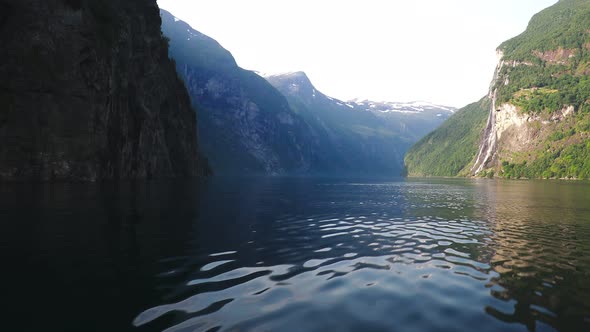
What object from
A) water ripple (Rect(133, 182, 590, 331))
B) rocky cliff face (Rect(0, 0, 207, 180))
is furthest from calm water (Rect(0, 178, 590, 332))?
rocky cliff face (Rect(0, 0, 207, 180))

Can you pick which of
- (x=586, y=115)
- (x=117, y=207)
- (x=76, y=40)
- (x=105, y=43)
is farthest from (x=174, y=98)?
(x=586, y=115)

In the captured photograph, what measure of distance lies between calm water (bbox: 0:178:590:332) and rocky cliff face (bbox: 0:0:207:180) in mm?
36663

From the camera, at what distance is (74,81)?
194 feet

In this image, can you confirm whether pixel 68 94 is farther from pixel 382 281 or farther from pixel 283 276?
A: pixel 382 281

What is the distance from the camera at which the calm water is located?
27.8ft

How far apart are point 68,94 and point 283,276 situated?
59.7 m

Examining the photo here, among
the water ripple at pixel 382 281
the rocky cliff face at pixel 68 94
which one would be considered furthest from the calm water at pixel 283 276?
the rocky cliff face at pixel 68 94

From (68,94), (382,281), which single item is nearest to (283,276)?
(382,281)

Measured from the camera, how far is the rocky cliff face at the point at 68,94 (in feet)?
175

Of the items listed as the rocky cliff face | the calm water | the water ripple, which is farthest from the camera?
the rocky cliff face

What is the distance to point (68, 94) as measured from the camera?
5800 cm

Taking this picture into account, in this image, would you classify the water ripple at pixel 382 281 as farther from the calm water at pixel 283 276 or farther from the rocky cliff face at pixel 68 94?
the rocky cliff face at pixel 68 94

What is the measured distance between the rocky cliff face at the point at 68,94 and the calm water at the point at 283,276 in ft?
120

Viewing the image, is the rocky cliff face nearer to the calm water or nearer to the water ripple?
the calm water
